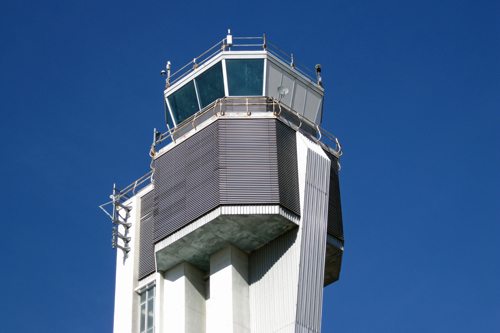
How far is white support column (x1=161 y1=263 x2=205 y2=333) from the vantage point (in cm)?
6500

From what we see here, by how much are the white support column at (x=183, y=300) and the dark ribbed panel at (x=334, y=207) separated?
23.5 ft

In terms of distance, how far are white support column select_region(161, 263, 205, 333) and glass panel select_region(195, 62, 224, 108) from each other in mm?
8921

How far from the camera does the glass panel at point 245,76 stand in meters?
68.2

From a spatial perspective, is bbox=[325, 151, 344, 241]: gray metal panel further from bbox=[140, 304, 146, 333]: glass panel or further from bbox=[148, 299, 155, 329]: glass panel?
bbox=[140, 304, 146, 333]: glass panel

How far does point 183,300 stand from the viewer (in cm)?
6562

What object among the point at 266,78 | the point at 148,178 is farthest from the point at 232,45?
the point at 148,178

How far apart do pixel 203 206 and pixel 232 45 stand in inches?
405

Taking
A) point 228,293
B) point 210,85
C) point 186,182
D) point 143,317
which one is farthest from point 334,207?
point 143,317

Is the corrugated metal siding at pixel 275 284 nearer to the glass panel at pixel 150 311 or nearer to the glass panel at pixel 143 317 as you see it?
the glass panel at pixel 150 311

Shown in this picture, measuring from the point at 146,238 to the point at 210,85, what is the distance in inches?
343

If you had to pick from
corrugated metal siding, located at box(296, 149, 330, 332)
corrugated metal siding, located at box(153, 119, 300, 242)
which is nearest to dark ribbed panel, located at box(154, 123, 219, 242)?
corrugated metal siding, located at box(153, 119, 300, 242)

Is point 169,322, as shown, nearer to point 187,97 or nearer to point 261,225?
point 261,225

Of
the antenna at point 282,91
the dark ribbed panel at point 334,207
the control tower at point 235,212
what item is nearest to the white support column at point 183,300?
the control tower at point 235,212

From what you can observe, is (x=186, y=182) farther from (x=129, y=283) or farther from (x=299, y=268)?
(x=299, y=268)
